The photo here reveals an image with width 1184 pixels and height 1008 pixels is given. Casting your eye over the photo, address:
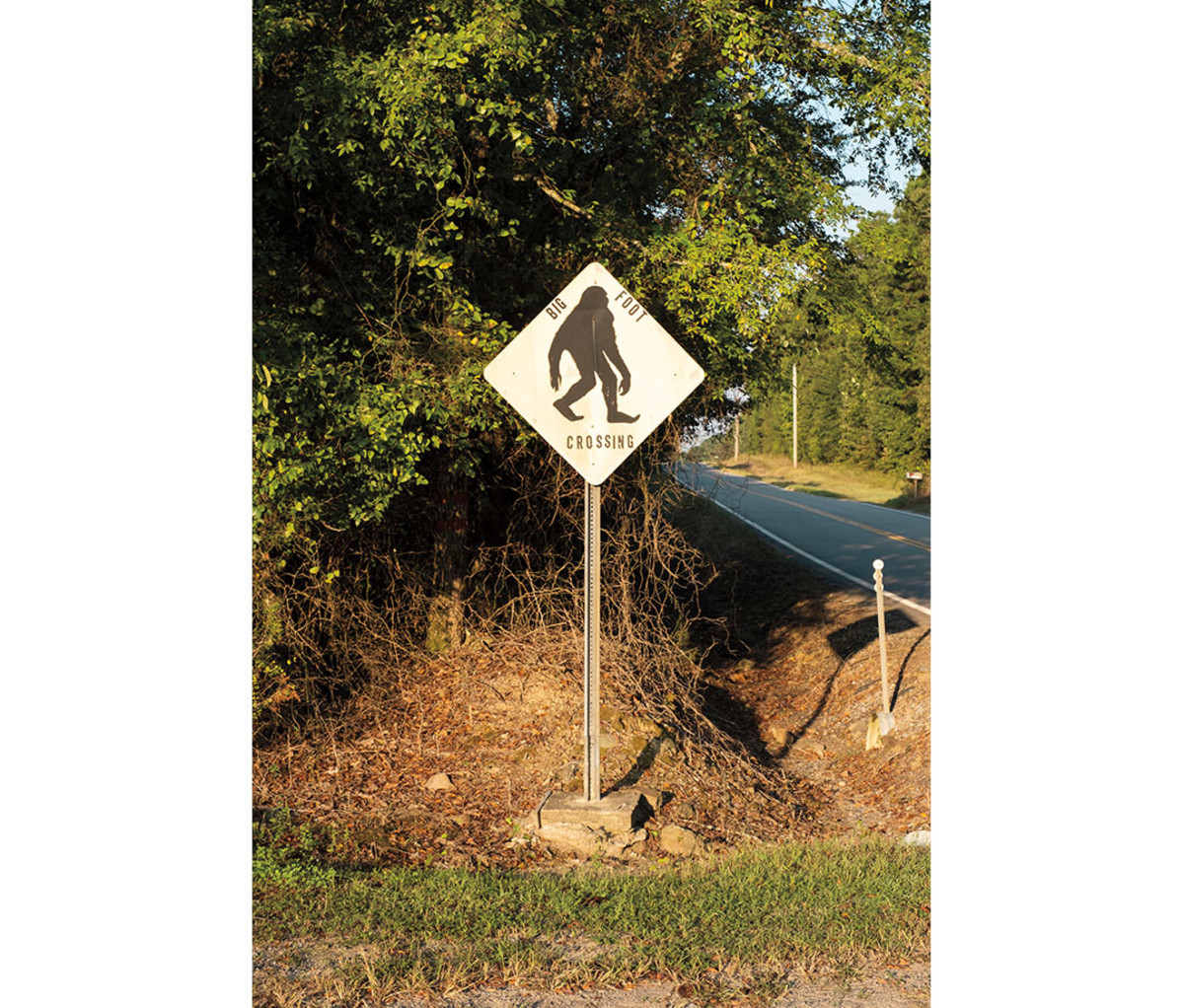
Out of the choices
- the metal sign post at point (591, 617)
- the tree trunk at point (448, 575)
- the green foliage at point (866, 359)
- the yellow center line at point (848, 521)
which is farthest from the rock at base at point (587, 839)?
the yellow center line at point (848, 521)

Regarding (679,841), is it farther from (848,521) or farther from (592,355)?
(848,521)

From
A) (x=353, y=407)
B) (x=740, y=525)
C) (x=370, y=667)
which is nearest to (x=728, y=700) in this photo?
(x=370, y=667)

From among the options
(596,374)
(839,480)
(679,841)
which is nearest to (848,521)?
(679,841)

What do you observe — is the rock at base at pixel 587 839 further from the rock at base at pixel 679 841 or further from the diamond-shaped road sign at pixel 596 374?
the diamond-shaped road sign at pixel 596 374

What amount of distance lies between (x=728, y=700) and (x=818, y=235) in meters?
4.87

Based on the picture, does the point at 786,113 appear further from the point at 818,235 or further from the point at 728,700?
the point at 728,700

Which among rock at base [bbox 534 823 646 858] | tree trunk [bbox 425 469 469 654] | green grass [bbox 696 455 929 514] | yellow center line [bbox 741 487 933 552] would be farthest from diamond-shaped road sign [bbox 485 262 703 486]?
green grass [bbox 696 455 929 514]

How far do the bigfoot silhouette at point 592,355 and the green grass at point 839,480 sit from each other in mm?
22576

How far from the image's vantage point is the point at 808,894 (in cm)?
559

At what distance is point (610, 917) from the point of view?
17.1ft

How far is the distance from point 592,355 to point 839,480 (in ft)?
157

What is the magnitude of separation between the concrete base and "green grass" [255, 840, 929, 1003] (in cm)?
42

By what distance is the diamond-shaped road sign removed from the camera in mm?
6336

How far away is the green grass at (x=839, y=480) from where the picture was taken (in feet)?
127
